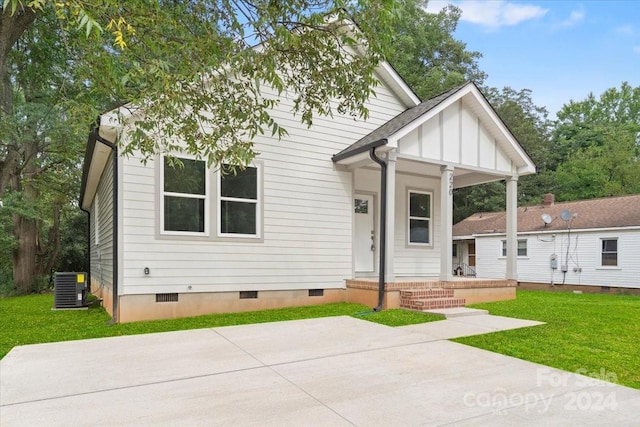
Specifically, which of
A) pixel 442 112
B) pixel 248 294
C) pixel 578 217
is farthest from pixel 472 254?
pixel 248 294

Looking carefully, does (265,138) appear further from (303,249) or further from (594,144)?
(594,144)

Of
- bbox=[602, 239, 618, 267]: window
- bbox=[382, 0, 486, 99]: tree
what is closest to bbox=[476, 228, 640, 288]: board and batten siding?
bbox=[602, 239, 618, 267]: window

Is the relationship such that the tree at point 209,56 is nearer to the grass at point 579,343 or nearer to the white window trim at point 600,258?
the grass at point 579,343

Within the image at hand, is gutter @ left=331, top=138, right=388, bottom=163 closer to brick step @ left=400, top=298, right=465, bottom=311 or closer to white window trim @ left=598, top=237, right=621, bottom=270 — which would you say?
brick step @ left=400, top=298, right=465, bottom=311

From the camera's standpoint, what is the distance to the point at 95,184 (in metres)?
11.5

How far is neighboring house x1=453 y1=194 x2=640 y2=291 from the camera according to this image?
15461 millimetres

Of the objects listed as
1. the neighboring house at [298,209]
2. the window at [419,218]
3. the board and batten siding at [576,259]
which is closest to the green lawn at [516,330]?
the neighboring house at [298,209]

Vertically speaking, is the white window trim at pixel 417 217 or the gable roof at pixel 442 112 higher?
the gable roof at pixel 442 112

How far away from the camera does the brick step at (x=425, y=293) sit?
7793 millimetres

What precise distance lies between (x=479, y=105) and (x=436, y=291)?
4242 mm

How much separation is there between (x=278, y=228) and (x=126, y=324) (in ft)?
11.0

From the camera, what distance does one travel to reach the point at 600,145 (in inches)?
1261

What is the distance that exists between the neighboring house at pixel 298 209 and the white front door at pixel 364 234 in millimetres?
36

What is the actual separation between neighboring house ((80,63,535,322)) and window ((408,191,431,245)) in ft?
0.23
